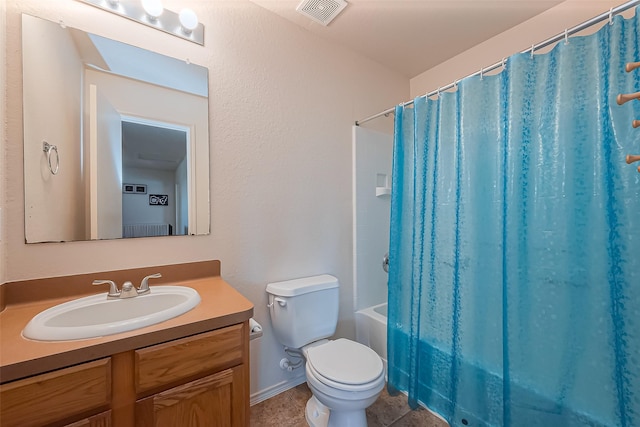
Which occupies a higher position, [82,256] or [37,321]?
[82,256]

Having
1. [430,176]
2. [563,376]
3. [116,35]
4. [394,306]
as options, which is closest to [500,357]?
[563,376]

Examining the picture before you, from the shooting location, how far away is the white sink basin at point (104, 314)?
786 millimetres

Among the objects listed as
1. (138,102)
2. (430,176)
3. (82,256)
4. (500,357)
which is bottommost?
(500,357)

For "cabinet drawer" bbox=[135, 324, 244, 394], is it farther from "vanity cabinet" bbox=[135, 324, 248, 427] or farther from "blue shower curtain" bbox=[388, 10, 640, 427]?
"blue shower curtain" bbox=[388, 10, 640, 427]

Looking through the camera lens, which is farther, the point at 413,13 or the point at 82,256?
the point at 413,13

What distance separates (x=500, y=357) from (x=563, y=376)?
0.75 ft

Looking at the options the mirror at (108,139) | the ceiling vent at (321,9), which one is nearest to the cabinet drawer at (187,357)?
the mirror at (108,139)

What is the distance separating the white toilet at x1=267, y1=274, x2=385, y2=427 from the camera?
120 centimetres

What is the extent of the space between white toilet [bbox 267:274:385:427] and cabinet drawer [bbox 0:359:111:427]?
2.77 ft

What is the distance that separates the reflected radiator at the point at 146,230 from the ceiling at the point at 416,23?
1414 millimetres

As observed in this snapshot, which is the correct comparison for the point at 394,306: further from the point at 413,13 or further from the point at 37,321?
the point at 413,13

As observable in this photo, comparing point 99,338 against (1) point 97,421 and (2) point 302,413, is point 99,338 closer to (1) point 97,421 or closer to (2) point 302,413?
(1) point 97,421

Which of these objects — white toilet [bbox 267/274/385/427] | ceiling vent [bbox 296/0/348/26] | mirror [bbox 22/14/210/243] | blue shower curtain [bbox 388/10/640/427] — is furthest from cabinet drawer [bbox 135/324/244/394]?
ceiling vent [bbox 296/0/348/26]

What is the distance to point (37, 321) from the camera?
2.80ft
